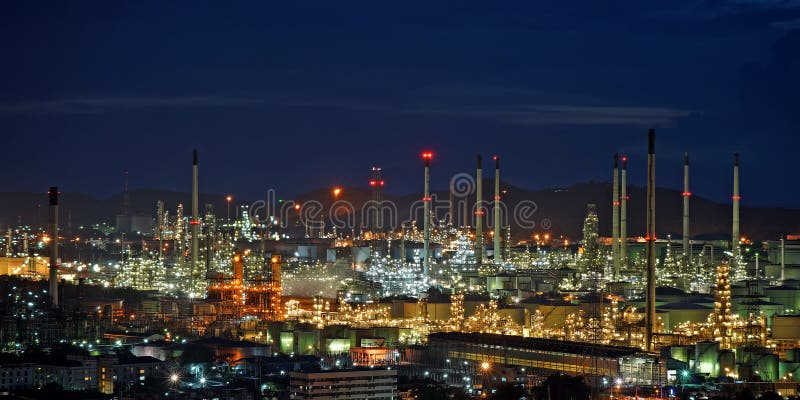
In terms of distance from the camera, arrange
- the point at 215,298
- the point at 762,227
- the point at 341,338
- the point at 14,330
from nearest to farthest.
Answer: the point at 341,338
the point at 14,330
the point at 215,298
the point at 762,227

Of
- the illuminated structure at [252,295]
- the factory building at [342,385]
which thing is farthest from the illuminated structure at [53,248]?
the factory building at [342,385]

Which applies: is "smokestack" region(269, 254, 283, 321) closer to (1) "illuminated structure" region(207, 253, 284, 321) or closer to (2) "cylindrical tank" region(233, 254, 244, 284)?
(1) "illuminated structure" region(207, 253, 284, 321)

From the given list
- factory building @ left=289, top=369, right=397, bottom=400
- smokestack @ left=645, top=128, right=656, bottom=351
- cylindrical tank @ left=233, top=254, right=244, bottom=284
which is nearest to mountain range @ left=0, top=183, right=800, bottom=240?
cylindrical tank @ left=233, top=254, right=244, bottom=284

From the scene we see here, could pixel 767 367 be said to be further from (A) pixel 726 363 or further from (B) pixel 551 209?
(B) pixel 551 209

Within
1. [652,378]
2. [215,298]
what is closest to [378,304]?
[215,298]

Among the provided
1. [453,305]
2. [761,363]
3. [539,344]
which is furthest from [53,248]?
[761,363]

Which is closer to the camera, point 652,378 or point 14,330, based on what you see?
point 652,378

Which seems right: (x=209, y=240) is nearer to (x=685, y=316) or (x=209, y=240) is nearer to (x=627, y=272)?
(x=627, y=272)
